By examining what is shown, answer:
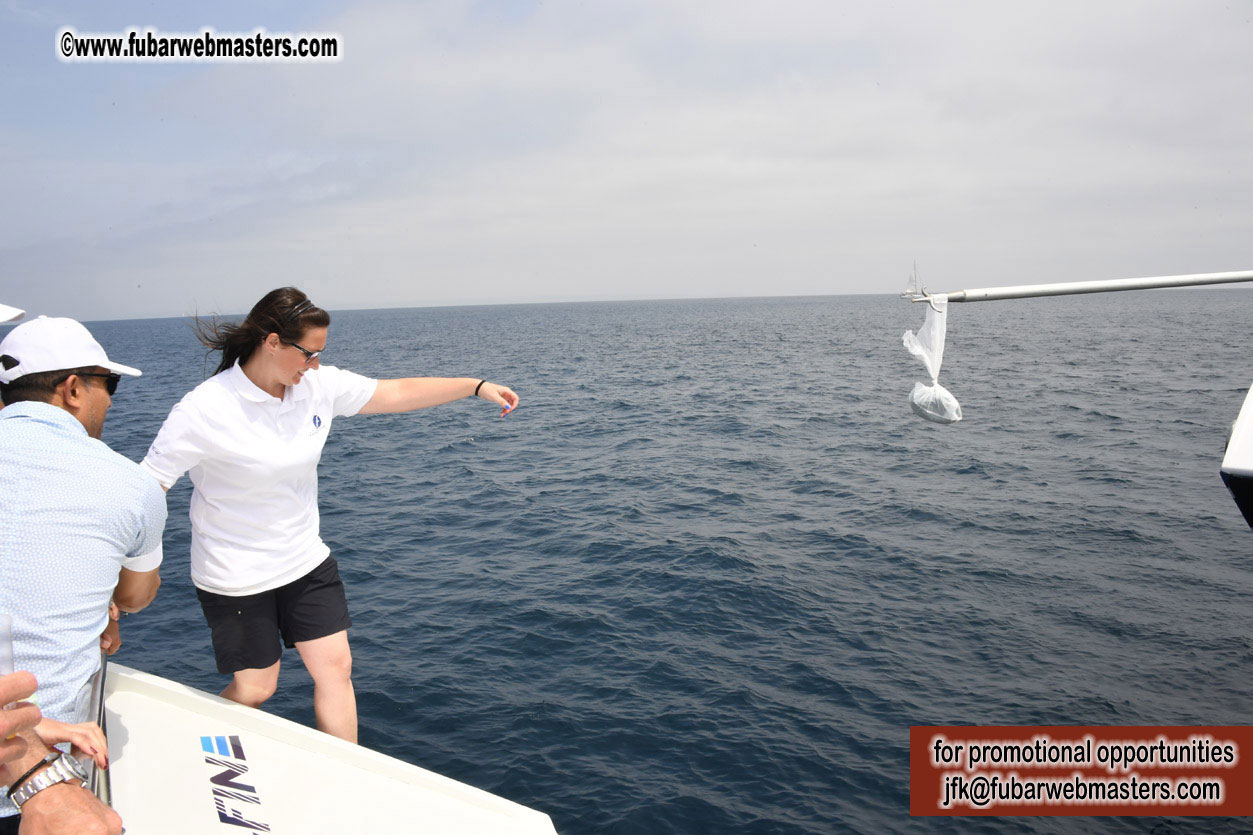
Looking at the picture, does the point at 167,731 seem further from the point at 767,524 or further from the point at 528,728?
the point at 767,524

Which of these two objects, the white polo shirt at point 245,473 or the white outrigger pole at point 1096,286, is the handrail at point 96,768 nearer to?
the white polo shirt at point 245,473

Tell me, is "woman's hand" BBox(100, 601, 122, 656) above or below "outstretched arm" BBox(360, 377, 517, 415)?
below

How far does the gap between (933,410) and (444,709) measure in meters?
6.85

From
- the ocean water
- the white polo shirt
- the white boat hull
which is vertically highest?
the white polo shirt

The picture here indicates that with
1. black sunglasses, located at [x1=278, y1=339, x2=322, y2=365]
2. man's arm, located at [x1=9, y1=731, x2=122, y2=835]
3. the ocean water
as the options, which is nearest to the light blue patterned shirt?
man's arm, located at [x1=9, y1=731, x2=122, y2=835]

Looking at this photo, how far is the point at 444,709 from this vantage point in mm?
8031

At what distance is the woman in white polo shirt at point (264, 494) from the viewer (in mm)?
3264

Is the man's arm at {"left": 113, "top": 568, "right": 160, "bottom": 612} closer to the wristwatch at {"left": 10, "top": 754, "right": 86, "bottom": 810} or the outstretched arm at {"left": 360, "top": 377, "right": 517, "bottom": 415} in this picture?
the wristwatch at {"left": 10, "top": 754, "right": 86, "bottom": 810}

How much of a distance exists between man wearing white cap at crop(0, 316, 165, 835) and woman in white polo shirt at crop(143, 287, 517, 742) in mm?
538

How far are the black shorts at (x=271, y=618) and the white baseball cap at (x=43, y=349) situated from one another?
1.35 m

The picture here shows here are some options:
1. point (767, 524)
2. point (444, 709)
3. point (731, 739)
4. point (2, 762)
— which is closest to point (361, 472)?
point (767, 524)

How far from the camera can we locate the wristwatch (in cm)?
221

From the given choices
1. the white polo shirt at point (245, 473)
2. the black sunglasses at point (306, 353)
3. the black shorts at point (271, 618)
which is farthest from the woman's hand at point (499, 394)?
the black shorts at point (271, 618)

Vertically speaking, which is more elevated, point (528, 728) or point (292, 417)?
point (292, 417)
